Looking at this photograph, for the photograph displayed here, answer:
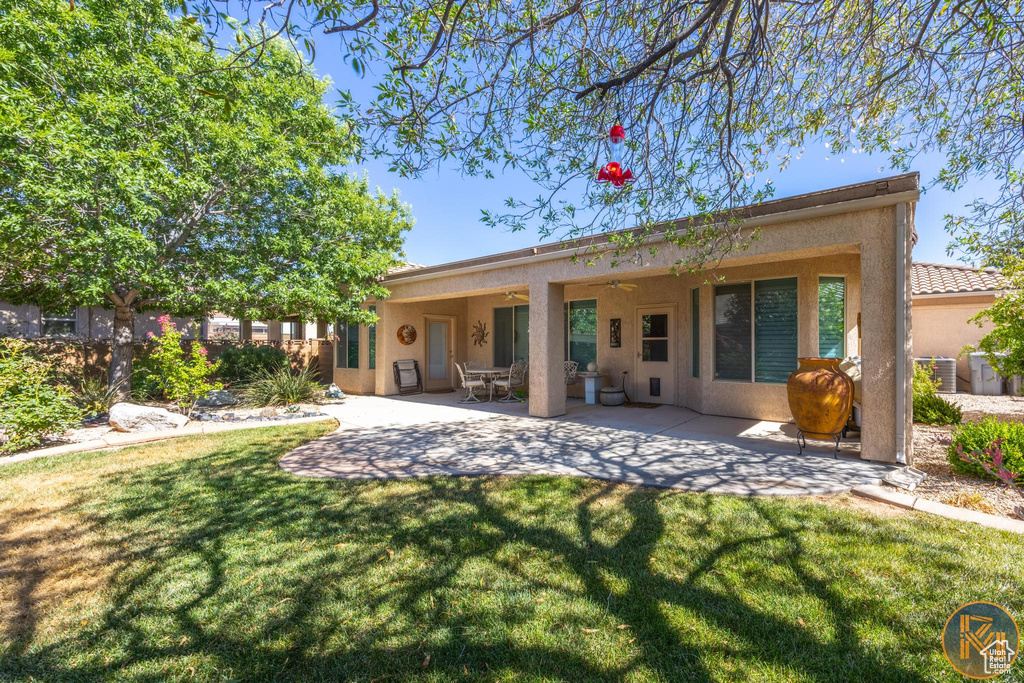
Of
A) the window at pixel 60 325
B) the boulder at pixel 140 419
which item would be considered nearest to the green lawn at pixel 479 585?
the boulder at pixel 140 419

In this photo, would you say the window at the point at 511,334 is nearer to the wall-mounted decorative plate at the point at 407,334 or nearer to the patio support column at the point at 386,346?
the wall-mounted decorative plate at the point at 407,334

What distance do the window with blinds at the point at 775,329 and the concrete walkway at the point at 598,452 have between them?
98 centimetres

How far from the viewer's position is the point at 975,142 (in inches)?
206

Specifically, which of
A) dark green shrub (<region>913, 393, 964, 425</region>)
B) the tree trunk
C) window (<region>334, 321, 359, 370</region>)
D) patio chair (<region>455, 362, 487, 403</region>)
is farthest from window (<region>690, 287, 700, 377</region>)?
the tree trunk

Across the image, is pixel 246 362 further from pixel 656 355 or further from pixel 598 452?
pixel 656 355

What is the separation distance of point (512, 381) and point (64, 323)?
1302 centimetres

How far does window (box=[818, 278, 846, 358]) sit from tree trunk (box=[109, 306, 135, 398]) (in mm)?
13313

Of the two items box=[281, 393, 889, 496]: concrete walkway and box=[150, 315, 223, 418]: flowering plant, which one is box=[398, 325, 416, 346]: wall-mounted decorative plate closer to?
box=[281, 393, 889, 496]: concrete walkway

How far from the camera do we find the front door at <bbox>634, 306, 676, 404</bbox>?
999cm

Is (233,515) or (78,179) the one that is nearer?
(233,515)

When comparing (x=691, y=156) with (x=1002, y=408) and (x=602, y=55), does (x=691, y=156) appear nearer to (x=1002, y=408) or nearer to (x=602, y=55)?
(x=602, y=55)

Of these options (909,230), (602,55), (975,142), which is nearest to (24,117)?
(602,55)

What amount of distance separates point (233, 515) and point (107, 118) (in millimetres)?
7393

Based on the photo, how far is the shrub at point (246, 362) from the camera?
12.6 meters
